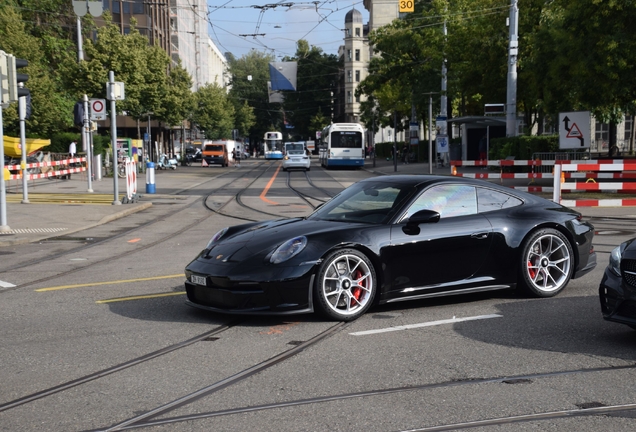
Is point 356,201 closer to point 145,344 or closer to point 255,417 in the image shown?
point 145,344

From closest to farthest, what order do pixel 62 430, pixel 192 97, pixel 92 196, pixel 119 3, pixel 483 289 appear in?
pixel 62 430
pixel 483 289
pixel 92 196
pixel 192 97
pixel 119 3

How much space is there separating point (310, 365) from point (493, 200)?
125 inches

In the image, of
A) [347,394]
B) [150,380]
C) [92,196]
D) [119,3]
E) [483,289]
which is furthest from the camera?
[119,3]

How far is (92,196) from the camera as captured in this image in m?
26.5

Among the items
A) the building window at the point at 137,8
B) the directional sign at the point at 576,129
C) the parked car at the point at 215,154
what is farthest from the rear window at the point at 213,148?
the directional sign at the point at 576,129

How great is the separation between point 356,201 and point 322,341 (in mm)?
1949

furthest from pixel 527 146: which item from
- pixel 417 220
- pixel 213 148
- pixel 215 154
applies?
pixel 213 148

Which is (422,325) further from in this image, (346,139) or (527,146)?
(346,139)

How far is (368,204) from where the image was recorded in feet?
25.4

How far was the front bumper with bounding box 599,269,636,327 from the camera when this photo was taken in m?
5.88

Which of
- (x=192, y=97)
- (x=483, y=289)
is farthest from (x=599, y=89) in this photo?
(x=192, y=97)

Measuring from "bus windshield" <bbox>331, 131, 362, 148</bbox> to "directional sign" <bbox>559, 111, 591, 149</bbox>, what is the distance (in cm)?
3352

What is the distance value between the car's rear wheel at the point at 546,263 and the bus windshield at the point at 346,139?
50.2m

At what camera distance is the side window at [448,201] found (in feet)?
24.9
